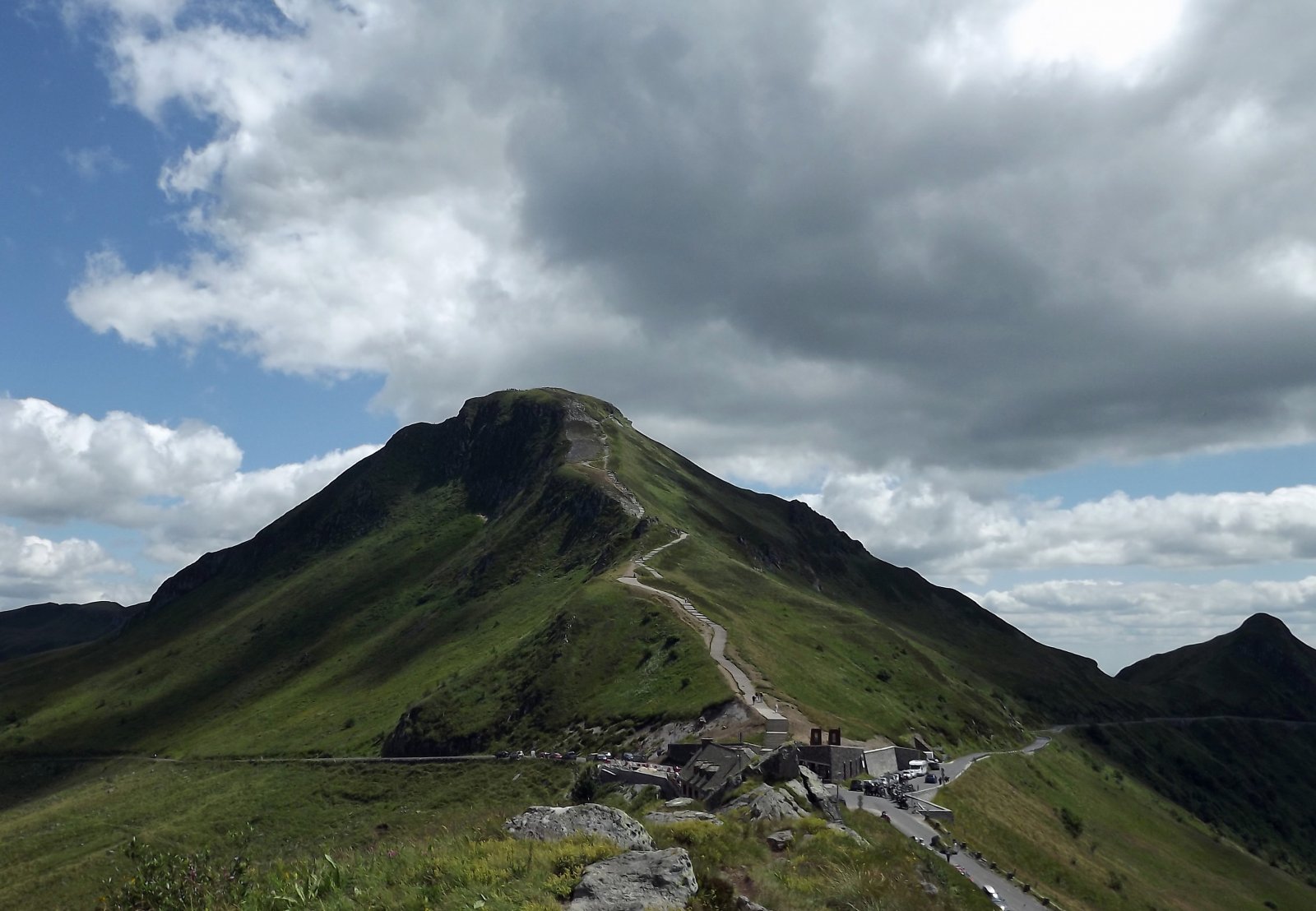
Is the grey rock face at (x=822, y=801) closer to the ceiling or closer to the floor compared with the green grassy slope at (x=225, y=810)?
closer to the ceiling

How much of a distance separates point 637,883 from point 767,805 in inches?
524

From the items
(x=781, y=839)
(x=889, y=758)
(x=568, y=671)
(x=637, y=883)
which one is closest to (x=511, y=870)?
(x=637, y=883)

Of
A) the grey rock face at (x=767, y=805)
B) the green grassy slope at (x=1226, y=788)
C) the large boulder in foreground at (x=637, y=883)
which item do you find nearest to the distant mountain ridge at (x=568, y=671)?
the green grassy slope at (x=1226, y=788)

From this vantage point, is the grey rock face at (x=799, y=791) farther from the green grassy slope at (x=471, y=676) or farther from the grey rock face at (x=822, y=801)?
the green grassy slope at (x=471, y=676)

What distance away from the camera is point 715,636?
344 feet

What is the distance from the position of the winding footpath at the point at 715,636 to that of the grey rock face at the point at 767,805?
42420 millimetres

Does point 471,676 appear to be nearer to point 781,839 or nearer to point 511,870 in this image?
point 781,839

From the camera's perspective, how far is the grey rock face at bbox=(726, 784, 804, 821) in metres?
28.8

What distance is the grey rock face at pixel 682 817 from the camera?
24594 mm

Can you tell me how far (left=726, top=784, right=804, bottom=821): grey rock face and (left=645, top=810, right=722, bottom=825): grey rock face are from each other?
1678mm

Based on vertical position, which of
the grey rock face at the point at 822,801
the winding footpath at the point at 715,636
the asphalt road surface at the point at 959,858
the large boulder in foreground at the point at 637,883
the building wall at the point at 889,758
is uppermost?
the winding footpath at the point at 715,636

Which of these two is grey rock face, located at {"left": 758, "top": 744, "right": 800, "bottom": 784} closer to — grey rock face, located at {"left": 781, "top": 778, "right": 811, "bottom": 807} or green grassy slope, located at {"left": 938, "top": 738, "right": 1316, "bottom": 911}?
grey rock face, located at {"left": 781, "top": 778, "right": 811, "bottom": 807}

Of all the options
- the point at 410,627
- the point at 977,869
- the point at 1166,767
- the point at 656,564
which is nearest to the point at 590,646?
the point at 656,564

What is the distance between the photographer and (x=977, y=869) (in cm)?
4322
